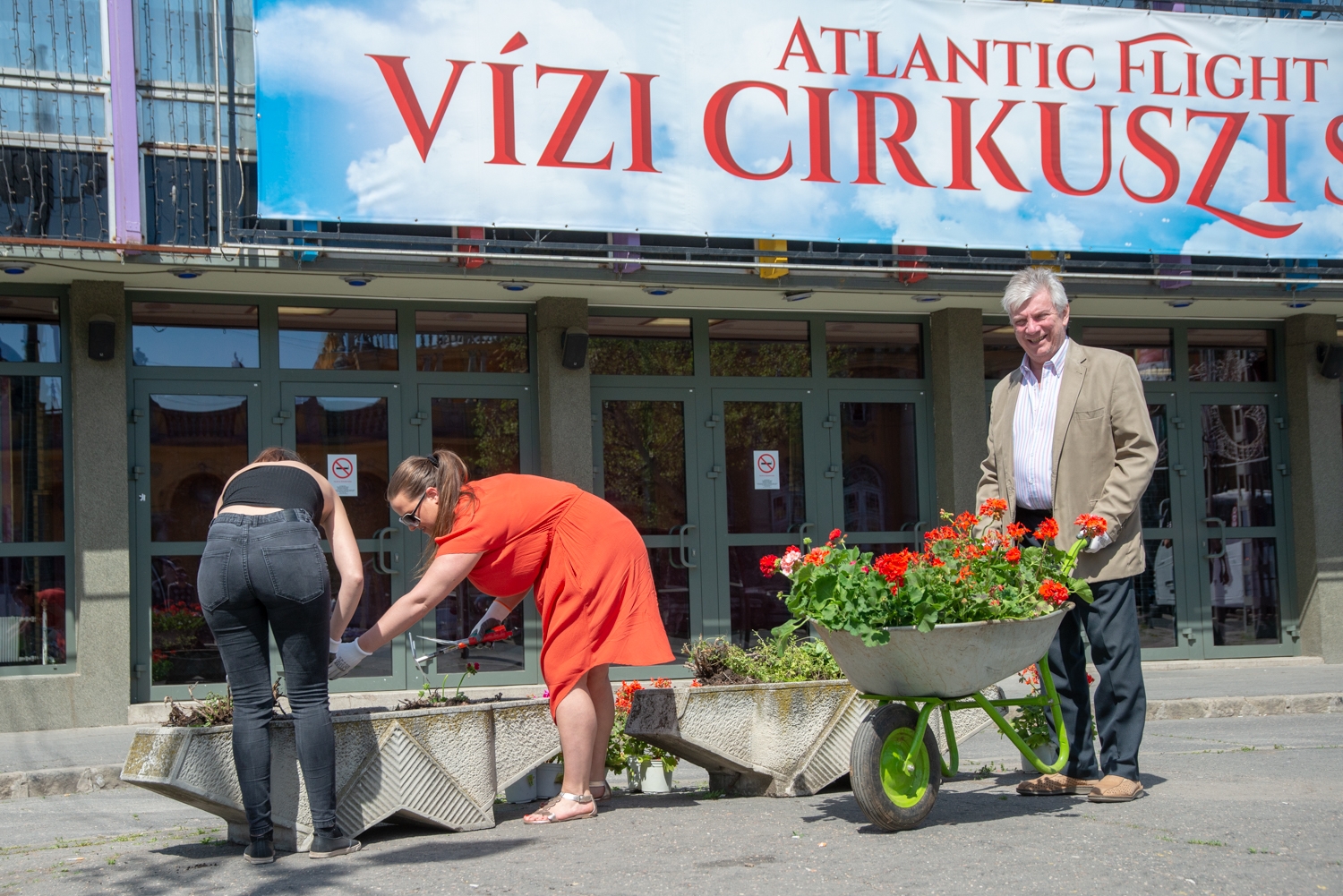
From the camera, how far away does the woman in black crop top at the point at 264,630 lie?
443 cm

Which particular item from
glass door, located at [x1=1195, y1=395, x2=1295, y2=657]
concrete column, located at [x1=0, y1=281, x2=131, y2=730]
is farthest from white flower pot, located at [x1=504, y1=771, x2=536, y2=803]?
glass door, located at [x1=1195, y1=395, x2=1295, y2=657]

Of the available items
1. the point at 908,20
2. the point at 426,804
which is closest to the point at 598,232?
the point at 908,20

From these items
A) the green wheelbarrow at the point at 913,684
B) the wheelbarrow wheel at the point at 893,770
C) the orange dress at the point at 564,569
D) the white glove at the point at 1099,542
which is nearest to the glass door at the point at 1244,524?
the white glove at the point at 1099,542

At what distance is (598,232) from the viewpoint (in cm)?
964

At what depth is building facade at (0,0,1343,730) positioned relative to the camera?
920 cm

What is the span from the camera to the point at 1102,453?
5016mm

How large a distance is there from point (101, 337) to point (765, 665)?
6049 millimetres

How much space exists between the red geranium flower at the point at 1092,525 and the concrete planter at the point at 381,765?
7.21 feet

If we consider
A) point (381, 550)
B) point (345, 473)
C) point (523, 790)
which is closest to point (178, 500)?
point (345, 473)

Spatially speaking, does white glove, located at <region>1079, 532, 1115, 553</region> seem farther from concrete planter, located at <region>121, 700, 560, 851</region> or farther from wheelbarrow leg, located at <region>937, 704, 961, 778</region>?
concrete planter, located at <region>121, 700, 560, 851</region>

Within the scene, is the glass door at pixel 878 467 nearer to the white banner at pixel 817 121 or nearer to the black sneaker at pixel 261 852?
the white banner at pixel 817 121

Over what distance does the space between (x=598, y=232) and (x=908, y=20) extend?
3001mm

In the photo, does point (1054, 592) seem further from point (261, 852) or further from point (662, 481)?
point (662, 481)

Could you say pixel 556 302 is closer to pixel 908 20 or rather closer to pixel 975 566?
pixel 908 20
